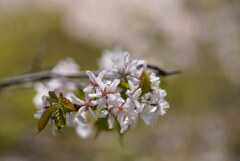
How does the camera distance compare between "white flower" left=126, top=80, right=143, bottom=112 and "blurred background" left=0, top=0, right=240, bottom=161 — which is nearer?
"white flower" left=126, top=80, right=143, bottom=112

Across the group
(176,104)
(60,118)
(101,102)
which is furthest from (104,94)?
(176,104)

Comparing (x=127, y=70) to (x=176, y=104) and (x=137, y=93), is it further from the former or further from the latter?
(x=176, y=104)

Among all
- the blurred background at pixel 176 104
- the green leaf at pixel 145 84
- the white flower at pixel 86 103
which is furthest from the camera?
the blurred background at pixel 176 104

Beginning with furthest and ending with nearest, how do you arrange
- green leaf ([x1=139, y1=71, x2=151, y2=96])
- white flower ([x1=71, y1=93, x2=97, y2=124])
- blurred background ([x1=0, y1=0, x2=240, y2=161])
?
Answer: blurred background ([x1=0, y1=0, x2=240, y2=161]), green leaf ([x1=139, y1=71, x2=151, y2=96]), white flower ([x1=71, y1=93, x2=97, y2=124])

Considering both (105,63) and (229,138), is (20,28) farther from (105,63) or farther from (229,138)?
(105,63)

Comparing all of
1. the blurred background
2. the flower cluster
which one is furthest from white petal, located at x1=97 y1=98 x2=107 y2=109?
the blurred background

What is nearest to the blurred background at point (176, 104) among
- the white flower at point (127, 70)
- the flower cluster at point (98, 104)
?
the white flower at point (127, 70)

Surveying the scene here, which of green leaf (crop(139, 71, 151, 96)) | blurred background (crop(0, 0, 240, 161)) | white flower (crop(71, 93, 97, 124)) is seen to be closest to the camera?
white flower (crop(71, 93, 97, 124))

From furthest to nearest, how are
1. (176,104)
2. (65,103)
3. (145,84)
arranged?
(176,104)
(145,84)
(65,103)

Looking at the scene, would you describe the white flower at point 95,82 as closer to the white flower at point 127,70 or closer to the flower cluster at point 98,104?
the flower cluster at point 98,104

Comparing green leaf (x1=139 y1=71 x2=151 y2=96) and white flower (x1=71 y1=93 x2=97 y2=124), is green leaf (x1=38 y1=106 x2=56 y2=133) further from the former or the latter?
green leaf (x1=139 y1=71 x2=151 y2=96)

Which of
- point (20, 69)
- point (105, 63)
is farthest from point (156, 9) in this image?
point (105, 63)
